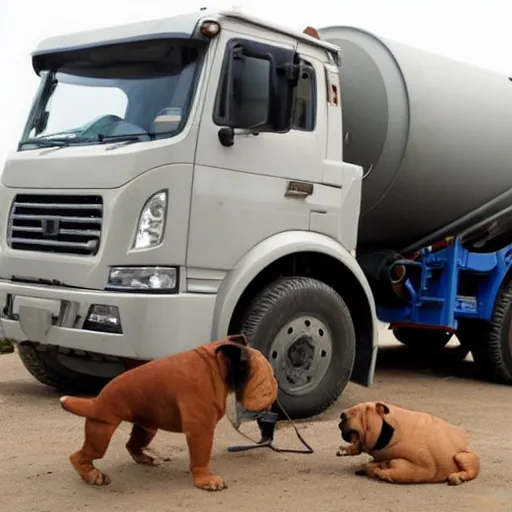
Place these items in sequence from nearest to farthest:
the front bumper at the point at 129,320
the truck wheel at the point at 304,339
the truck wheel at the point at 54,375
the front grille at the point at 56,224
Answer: the front bumper at the point at 129,320, the front grille at the point at 56,224, the truck wheel at the point at 304,339, the truck wheel at the point at 54,375

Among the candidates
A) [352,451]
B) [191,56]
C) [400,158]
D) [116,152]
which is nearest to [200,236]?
[116,152]

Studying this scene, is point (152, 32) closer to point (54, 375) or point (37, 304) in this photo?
point (37, 304)

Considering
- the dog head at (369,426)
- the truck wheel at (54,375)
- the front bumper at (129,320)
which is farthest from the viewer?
the truck wheel at (54,375)

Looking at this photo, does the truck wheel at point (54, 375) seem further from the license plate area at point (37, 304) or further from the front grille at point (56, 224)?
the front grille at point (56, 224)

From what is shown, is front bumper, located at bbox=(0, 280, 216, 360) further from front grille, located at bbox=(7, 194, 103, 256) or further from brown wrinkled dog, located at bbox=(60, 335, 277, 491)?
brown wrinkled dog, located at bbox=(60, 335, 277, 491)

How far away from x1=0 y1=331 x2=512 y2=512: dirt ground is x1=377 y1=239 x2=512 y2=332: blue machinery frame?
97cm

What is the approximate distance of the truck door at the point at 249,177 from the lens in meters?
5.35

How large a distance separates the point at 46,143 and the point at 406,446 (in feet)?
10.4

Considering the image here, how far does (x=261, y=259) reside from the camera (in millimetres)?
5520

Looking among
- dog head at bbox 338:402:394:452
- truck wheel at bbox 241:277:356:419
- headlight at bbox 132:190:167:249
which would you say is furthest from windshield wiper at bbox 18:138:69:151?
dog head at bbox 338:402:394:452

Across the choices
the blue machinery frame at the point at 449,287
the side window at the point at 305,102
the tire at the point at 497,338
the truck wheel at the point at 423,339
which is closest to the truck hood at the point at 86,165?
the side window at the point at 305,102

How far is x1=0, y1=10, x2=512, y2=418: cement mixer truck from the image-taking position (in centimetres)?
523

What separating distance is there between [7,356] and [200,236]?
15.5 ft

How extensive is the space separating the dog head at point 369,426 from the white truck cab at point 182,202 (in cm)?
118
